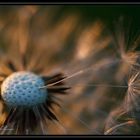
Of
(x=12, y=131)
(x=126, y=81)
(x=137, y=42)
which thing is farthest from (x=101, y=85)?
(x=12, y=131)

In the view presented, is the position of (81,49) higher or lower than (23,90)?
higher

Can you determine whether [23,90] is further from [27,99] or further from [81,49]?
[81,49]

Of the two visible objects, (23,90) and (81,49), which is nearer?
(23,90)

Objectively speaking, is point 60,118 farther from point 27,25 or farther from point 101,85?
point 27,25

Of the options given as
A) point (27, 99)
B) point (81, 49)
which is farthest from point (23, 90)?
point (81, 49)

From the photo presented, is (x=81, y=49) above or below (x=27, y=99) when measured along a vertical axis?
above
